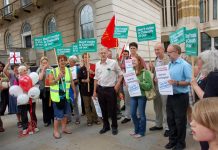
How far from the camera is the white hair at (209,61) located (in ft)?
9.19

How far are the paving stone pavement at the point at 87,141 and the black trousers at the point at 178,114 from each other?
0.36 meters

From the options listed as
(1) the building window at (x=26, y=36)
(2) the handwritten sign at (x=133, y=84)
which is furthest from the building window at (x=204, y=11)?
(2) the handwritten sign at (x=133, y=84)

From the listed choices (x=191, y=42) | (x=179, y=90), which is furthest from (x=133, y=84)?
(x=191, y=42)

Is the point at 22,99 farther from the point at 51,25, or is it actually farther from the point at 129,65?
the point at 51,25

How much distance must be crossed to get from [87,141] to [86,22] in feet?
37.8

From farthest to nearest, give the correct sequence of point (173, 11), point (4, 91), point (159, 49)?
point (173, 11) < point (4, 91) < point (159, 49)

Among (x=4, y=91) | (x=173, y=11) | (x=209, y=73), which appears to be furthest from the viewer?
(x=173, y=11)

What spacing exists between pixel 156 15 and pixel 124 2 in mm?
7610

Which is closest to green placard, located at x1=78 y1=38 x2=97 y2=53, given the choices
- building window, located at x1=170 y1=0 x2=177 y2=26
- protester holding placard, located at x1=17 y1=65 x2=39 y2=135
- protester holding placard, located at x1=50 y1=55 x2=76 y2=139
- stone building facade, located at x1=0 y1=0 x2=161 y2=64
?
protester holding placard, located at x1=50 y1=55 x2=76 y2=139

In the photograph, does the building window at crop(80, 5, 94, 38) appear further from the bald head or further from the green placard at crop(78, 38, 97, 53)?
the bald head

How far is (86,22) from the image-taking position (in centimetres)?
1570

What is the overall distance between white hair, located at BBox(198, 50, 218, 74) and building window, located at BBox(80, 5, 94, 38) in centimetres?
1285

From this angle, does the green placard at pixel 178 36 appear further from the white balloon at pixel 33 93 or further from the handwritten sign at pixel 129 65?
the white balloon at pixel 33 93

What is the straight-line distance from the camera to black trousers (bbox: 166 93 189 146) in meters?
4.14
